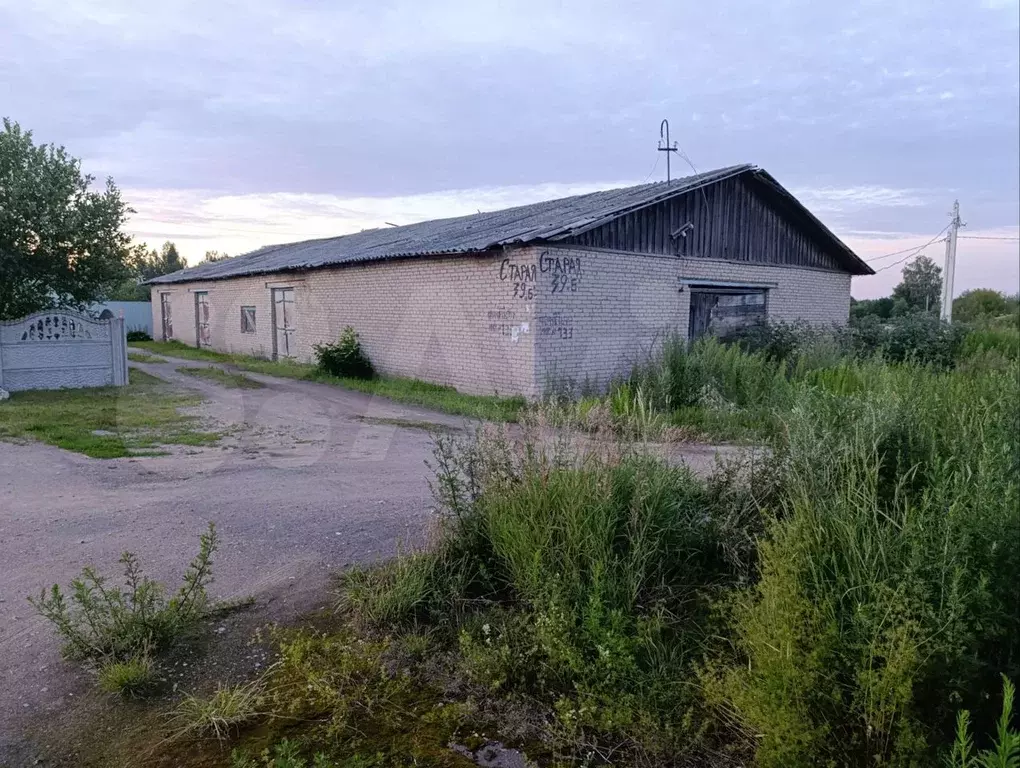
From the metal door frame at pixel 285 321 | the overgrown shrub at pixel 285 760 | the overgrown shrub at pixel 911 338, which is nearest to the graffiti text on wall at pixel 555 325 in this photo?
the overgrown shrub at pixel 911 338

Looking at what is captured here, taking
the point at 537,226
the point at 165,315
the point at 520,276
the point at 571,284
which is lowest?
the point at 165,315

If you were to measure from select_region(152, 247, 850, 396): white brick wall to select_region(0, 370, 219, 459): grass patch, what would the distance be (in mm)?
4438

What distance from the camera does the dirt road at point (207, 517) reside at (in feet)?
11.5

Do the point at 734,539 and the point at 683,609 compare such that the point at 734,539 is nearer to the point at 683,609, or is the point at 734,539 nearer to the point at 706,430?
the point at 683,609

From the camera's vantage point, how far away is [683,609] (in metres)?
3.30

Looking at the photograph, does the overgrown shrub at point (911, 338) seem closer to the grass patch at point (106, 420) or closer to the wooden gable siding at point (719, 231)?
the wooden gable siding at point (719, 231)

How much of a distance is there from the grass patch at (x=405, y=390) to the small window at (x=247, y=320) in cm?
85

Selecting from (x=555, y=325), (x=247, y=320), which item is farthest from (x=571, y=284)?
(x=247, y=320)

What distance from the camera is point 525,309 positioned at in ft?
38.9

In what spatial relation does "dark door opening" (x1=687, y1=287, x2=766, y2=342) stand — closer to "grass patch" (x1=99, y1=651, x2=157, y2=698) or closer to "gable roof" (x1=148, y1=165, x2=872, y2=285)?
"gable roof" (x1=148, y1=165, x2=872, y2=285)

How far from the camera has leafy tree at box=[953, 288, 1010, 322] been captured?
29.2m

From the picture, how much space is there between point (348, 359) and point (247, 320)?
754 centimetres

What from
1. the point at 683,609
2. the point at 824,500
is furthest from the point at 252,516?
the point at 824,500

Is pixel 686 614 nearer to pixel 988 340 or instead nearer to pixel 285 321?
pixel 988 340
